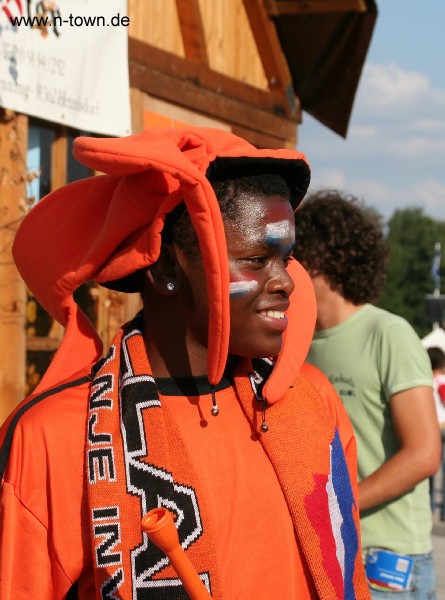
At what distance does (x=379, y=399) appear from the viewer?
9.89 feet

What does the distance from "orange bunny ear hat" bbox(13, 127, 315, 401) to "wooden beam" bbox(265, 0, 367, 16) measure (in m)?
4.67

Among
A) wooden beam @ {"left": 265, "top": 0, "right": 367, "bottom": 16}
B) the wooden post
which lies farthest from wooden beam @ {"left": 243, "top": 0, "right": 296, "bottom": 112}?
the wooden post

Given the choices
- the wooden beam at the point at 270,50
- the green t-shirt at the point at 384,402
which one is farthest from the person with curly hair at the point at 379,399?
the wooden beam at the point at 270,50

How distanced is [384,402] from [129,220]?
1430mm

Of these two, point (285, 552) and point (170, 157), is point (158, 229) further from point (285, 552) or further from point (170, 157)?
Answer: point (285, 552)

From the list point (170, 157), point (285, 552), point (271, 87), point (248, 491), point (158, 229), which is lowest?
point (285, 552)

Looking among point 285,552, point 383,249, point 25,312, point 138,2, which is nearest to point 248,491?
point 285,552

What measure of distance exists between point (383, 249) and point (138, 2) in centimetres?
282

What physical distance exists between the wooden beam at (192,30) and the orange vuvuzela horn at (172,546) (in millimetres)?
4650

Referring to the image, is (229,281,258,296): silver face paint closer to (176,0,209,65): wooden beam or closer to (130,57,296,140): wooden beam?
(130,57,296,140): wooden beam

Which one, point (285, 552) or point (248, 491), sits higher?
point (248, 491)

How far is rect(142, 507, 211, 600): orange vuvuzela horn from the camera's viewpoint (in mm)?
1526

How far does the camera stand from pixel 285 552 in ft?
5.98

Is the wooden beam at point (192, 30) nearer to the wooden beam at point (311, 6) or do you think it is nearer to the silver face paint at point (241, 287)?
the wooden beam at point (311, 6)
